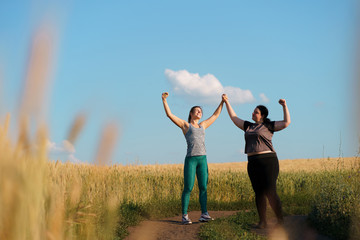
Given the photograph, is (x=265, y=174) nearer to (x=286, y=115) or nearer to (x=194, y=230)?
(x=286, y=115)

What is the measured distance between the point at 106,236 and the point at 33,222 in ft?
1.37

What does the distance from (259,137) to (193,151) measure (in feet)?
4.48

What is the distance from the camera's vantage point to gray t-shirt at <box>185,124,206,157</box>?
7125 millimetres

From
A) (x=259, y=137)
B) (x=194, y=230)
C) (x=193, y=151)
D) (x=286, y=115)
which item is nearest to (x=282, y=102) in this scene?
(x=286, y=115)

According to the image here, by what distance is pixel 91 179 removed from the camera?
64.7 inches

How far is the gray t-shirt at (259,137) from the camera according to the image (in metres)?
6.52

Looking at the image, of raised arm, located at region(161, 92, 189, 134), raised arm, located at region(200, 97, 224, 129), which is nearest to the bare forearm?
raised arm, located at region(200, 97, 224, 129)

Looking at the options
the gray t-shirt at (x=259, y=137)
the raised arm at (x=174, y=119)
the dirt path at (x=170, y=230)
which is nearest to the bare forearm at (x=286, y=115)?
the gray t-shirt at (x=259, y=137)

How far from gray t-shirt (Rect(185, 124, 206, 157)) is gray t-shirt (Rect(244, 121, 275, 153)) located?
37.9 inches

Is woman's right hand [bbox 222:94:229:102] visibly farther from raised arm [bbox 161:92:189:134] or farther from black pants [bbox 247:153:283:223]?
black pants [bbox 247:153:283:223]

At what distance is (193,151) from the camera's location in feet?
23.3

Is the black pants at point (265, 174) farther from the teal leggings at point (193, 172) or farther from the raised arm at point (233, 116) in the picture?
the teal leggings at point (193, 172)

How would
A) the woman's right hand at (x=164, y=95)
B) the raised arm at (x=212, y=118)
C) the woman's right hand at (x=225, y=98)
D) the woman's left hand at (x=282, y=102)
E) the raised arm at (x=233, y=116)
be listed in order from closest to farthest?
the woman's left hand at (x=282, y=102)
the raised arm at (x=233, y=116)
the woman's right hand at (x=164, y=95)
the woman's right hand at (x=225, y=98)
the raised arm at (x=212, y=118)

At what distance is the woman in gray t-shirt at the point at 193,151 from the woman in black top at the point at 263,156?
0.97m
